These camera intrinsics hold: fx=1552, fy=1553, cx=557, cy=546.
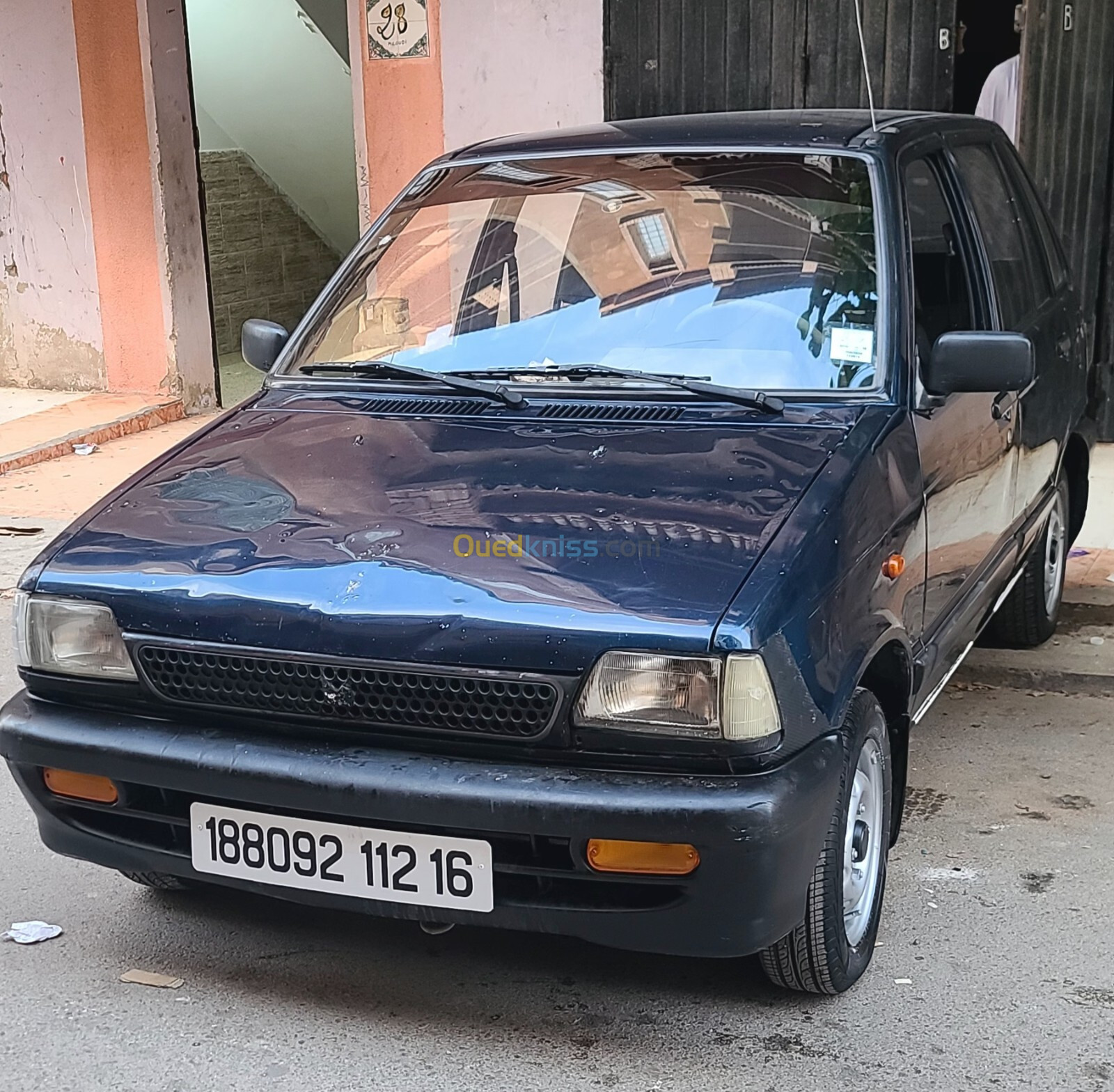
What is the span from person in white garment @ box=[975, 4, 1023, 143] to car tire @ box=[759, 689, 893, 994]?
520 centimetres

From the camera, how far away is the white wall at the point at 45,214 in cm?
911

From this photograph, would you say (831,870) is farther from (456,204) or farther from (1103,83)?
(1103,83)

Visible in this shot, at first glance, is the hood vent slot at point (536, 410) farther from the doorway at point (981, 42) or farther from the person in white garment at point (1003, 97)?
the doorway at point (981, 42)

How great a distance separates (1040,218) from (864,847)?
263cm

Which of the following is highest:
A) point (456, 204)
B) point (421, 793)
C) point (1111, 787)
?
point (456, 204)

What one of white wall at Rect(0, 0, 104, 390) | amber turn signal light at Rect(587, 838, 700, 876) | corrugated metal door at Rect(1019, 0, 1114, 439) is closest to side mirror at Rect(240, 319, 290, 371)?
amber turn signal light at Rect(587, 838, 700, 876)

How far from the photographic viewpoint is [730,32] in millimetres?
7766

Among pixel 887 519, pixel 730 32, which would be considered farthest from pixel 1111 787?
pixel 730 32

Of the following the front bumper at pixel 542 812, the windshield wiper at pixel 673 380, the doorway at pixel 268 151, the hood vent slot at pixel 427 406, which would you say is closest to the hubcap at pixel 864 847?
the front bumper at pixel 542 812

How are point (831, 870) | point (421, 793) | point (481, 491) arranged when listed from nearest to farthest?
point (421, 793), point (831, 870), point (481, 491)

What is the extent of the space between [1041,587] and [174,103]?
6.13m

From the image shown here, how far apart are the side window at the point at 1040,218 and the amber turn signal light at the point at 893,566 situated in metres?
2.09

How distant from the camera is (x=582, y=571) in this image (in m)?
2.75

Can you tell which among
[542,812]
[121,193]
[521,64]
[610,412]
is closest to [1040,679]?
[610,412]
